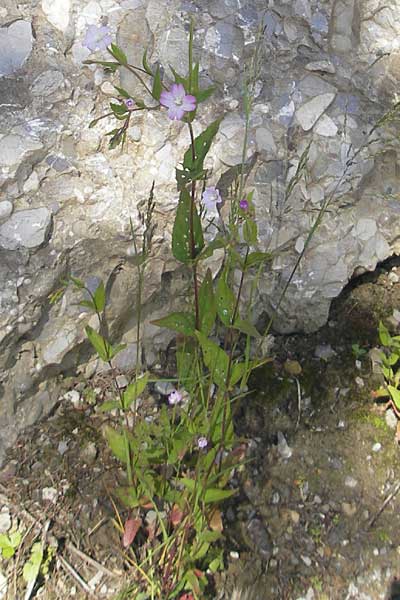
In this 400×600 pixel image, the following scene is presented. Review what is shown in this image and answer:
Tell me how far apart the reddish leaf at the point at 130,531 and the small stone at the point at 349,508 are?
2.00ft

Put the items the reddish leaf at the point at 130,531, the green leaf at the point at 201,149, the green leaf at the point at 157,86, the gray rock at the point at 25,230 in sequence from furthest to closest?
the gray rock at the point at 25,230, the reddish leaf at the point at 130,531, the green leaf at the point at 201,149, the green leaf at the point at 157,86

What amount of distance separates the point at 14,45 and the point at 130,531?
138cm

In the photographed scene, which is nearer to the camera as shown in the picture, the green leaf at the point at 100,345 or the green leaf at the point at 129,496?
the green leaf at the point at 100,345

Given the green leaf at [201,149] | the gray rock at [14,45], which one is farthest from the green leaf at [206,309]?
the gray rock at [14,45]

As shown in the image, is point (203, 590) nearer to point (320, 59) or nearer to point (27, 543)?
point (27, 543)

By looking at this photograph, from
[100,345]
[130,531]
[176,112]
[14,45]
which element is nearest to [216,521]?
[130,531]

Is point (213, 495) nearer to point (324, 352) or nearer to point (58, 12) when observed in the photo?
point (324, 352)

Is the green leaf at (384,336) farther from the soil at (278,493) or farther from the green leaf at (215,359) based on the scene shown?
the green leaf at (215,359)

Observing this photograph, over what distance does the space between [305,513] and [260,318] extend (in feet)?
2.11

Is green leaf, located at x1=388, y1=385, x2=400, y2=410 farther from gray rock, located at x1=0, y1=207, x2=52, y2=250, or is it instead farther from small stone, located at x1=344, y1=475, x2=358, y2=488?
gray rock, located at x1=0, y1=207, x2=52, y2=250

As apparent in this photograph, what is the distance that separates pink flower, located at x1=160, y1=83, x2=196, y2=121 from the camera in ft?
4.00

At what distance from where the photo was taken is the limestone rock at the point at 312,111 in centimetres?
206

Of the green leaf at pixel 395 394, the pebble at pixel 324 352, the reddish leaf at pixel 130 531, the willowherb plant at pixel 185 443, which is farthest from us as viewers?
the pebble at pixel 324 352

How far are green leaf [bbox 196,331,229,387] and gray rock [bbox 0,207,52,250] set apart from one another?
578 millimetres
